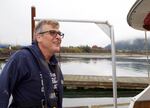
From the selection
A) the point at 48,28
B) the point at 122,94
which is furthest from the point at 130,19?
the point at 122,94

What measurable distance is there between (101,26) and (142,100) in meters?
2.12

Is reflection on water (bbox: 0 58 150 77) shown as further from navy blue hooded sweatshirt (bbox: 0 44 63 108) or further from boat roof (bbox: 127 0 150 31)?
navy blue hooded sweatshirt (bbox: 0 44 63 108)

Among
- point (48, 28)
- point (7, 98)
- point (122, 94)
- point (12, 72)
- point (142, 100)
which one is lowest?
point (122, 94)

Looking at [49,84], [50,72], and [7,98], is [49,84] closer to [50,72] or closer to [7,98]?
[50,72]

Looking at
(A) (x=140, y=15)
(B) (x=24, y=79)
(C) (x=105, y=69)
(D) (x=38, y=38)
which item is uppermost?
(A) (x=140, y=15)

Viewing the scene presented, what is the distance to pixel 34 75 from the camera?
10.8 ft

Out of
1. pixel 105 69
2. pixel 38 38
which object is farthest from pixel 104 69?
pixel 38 38

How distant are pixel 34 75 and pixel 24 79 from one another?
0.28ft

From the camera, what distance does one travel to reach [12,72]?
322 cm

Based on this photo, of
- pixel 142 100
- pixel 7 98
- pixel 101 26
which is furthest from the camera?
pixel 101 26

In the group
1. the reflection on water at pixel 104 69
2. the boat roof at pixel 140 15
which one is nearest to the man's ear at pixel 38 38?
the boat roof at pixel 140 15

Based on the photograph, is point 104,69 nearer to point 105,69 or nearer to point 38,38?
point 105,69

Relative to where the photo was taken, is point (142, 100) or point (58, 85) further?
point (142, 100)

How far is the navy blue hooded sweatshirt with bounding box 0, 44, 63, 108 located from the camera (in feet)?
10.5
